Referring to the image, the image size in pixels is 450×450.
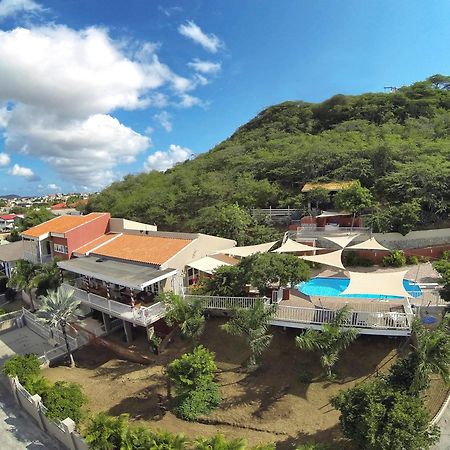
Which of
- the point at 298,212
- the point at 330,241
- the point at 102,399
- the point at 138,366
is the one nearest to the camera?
the point at 102,399

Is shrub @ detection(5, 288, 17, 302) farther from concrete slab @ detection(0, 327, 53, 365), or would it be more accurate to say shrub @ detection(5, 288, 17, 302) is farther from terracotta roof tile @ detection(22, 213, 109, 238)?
concrete slab @ detection(0, 327, 53, 365)

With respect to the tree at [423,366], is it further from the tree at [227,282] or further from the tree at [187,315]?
the tree at [227,282]

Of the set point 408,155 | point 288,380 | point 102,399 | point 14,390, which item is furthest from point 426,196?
point 14,390

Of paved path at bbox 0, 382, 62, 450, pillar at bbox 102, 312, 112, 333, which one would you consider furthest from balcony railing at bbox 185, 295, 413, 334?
paved path at bbox 0, 382, 62, 450

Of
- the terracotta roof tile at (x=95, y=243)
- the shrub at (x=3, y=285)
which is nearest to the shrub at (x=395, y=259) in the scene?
the terracotta roof tile at (x=95, y=243)

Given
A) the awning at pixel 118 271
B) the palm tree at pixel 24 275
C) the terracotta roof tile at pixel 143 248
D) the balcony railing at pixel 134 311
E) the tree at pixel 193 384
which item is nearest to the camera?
the tree at pixel 193 384

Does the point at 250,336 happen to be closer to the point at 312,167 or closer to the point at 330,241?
the point at 330,241
